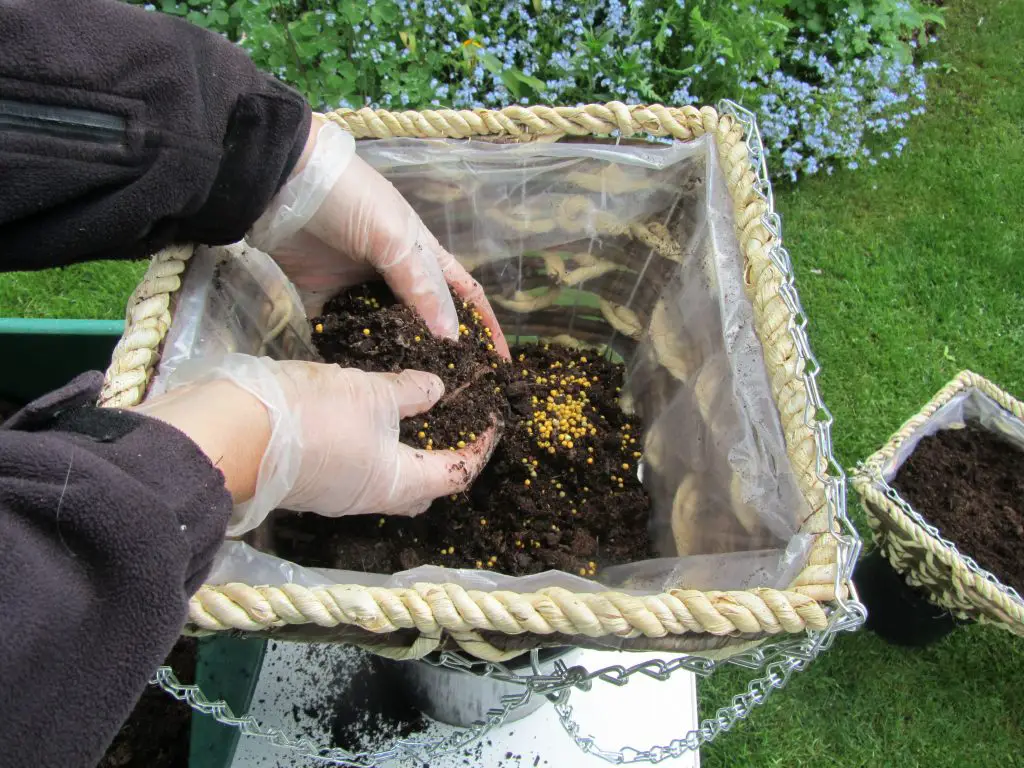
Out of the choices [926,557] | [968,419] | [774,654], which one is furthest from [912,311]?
[774,654]

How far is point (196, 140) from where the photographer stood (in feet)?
2.52

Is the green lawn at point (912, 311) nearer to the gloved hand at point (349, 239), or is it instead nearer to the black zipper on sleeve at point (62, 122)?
the gloved hand at point (349, 239)

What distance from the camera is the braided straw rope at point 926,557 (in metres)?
1.19

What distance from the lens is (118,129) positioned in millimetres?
723

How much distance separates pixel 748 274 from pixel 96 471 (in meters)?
0.75

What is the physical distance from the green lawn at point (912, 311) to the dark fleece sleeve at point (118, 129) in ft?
3.94

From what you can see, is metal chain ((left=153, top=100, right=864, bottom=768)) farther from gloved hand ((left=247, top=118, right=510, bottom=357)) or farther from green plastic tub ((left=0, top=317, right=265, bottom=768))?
gloved hand ((left=247, top=118, right=510, bottom=357))

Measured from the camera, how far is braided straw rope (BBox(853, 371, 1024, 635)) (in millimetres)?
1192

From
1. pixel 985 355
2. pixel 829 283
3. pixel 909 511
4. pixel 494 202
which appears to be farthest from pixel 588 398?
pixel 985 355

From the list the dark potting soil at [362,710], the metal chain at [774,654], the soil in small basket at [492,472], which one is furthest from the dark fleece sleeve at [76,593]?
the dark potting soil at [362,710]

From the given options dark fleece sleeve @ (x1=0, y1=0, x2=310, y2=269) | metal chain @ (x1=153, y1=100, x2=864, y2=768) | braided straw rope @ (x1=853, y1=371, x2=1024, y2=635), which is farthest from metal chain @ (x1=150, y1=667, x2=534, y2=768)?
braided straw rope @ (x1=853, y1=371, x2=1024, y2=635)

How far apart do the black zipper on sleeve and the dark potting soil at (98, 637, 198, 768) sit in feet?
2.74

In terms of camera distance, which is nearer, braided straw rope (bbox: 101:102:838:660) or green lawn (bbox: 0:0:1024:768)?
braided straw rope (bbox: 101:102:838:660)

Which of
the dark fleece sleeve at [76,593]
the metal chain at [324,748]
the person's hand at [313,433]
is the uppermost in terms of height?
the dark fleece sleeve at [76,593]
